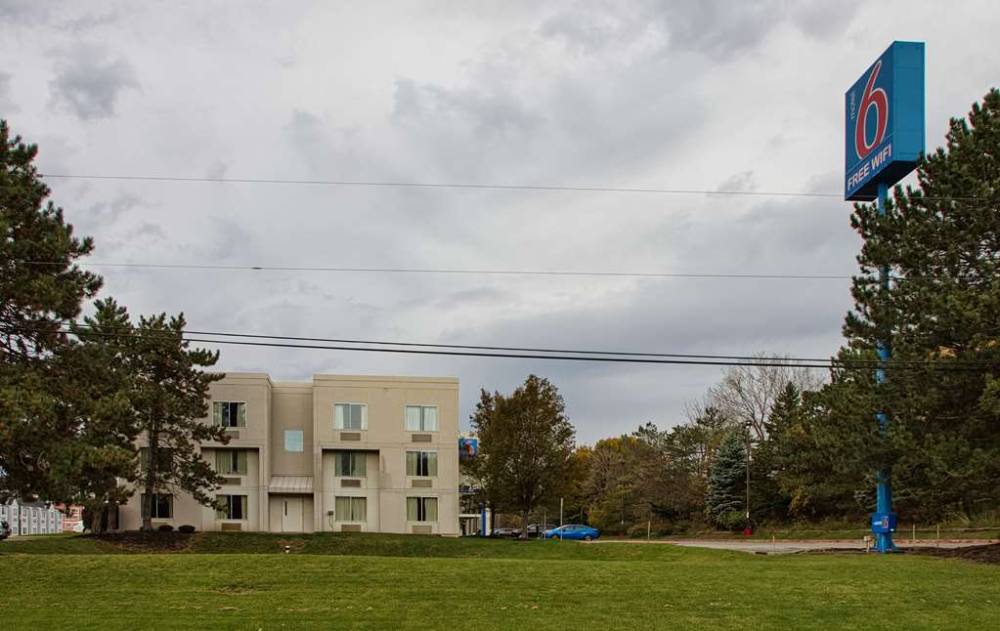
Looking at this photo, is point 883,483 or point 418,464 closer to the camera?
point 883,483

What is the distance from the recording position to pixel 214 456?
170 ft

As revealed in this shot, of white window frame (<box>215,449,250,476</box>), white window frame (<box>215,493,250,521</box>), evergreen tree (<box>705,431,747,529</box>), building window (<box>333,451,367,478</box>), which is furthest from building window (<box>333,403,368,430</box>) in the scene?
evergreen tree (<box>705,431,747,529</box>)

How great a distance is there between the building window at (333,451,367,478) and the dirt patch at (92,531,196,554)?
9.87m

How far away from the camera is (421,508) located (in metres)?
53.1

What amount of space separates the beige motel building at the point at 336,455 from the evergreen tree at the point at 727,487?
1836cm

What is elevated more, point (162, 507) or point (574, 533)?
point (162, 507)

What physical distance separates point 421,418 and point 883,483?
91.2 feet

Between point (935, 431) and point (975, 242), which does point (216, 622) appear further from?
point (975, 242)

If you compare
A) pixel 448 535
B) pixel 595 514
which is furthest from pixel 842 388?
pixel 595 514

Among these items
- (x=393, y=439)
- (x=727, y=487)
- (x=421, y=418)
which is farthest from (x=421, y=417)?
(x=727, y=487)

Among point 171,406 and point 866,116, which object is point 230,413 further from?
point 866,116

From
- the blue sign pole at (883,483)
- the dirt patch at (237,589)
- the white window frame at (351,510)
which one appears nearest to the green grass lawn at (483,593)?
the dirt patch at (237,589)

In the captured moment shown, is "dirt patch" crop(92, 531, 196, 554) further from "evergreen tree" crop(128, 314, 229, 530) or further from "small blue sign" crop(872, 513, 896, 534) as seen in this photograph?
"small blue sign" crop(872, 513, 896, 534)

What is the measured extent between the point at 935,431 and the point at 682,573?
31.6ft
